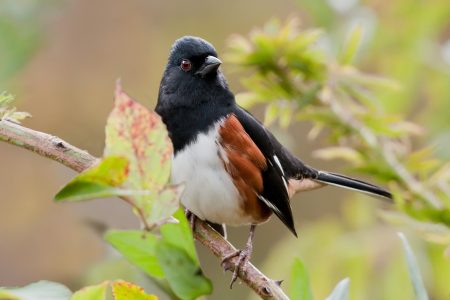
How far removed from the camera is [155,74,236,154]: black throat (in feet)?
6.97

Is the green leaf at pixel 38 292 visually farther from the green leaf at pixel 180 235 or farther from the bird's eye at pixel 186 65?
the bird's eye at pixel 186 65

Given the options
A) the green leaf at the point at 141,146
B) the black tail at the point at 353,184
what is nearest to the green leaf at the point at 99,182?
the green leaf at the point at 141,146

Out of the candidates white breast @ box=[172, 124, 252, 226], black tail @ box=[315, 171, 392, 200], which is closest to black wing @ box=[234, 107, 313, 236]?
white breast @ box=[172, 124, 252, 226]

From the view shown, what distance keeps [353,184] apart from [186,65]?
2.40 ft

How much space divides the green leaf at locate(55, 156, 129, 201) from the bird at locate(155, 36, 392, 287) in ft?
4.74

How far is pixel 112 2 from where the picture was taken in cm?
378

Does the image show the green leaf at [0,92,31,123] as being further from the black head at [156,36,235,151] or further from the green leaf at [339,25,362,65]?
the black head at [156,36,235,151]

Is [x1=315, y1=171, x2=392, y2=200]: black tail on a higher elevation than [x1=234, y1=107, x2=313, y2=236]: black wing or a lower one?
higher

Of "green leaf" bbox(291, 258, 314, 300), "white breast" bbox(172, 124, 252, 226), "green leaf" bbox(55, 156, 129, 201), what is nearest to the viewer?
"green leaf" bbox(55, 156, 129, 201)

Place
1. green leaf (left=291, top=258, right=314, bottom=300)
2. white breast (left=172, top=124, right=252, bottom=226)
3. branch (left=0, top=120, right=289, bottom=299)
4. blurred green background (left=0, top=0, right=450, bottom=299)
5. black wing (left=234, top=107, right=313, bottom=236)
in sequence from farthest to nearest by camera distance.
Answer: black wing (left=234, top=107, right=313, bottom=236) < white breast (left=172, top=124, right=252, bottom=226) < blurred green background (left=0, top=0, right=450, bottom=299) < branch (left=0, top=120, right=289, bottom=299) < green leaf (left=291, top=258, right=314, bottom=300)

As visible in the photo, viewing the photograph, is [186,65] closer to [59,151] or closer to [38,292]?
[59,151]

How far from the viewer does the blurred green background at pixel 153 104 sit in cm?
162

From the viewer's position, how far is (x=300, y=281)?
2.23 ft

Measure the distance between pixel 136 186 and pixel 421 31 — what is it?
1.38 meters
